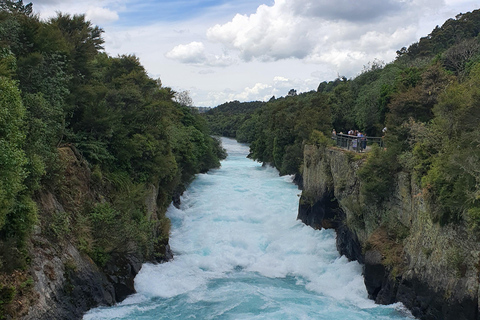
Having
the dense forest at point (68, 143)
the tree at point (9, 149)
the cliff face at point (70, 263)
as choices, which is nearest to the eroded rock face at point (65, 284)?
the cliff face at point (70, 263)

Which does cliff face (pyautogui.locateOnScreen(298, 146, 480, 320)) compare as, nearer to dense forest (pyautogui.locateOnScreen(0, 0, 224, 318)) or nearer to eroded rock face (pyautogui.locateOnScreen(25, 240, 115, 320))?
dense forest (pyautogui.locateOnScreen(0, 0, 224, 318))

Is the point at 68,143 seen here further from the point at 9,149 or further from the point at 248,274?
the point at 248,274

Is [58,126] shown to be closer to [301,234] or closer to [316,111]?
[301,234]

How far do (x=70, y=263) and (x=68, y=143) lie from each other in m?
5.69

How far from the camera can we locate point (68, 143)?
16.5m

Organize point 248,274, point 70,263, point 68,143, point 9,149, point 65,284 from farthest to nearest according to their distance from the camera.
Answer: point 248,274
point 68,143
point 70,263
point 65,284
point 9,149

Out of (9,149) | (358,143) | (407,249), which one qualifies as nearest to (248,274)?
(407,249)

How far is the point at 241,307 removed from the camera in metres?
14.7

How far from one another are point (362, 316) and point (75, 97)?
1380 cm

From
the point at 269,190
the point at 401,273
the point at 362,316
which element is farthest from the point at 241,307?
the point at 269,190

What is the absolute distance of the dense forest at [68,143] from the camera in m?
10.2

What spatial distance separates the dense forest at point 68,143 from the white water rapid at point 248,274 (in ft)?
6.44

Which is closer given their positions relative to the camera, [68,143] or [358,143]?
[68,143]

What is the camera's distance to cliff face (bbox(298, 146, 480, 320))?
11844 mm
